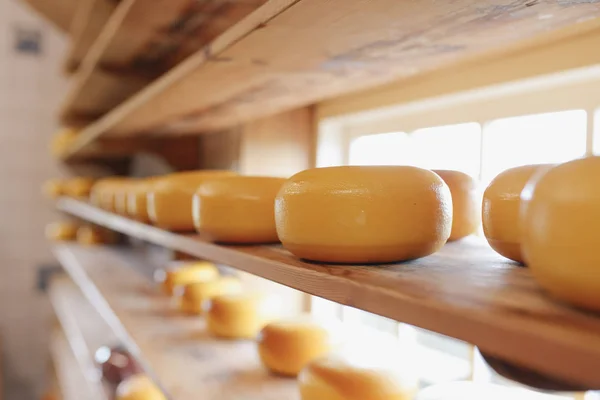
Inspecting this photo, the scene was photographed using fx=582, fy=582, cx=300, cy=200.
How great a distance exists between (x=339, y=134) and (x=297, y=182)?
105cm

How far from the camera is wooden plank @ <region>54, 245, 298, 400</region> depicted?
1.04m

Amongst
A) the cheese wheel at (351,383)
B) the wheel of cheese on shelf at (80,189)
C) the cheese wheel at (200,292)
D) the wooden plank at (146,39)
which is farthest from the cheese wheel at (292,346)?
the wheel of cheese on shelf at (80,189)

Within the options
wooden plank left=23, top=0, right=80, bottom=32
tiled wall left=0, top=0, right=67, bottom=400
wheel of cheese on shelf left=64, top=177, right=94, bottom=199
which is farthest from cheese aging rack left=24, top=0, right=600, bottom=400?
tiled wall left=0, top=0, right=67, bottom=400

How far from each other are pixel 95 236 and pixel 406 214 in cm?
283

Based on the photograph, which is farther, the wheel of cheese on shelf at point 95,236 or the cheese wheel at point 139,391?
the wheel of cheese on shelf at point 95,236

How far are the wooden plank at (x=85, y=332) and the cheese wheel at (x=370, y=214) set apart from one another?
4.31ft

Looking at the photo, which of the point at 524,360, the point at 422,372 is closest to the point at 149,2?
the point at 422,372

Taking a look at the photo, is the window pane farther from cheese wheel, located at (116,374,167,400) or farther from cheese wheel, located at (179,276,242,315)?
cheese wheel, located at (116,374,167,400)

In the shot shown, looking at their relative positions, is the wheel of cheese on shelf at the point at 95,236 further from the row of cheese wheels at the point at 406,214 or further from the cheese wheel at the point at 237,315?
the row of cheese wheels at the point at 406,214

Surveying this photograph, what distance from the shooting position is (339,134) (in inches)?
65.2

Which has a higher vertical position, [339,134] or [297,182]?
[339,134]

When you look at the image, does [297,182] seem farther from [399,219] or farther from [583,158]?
[583,158]

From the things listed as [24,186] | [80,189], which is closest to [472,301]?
[80,189]

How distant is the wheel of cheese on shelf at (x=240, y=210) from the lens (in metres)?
0.80
